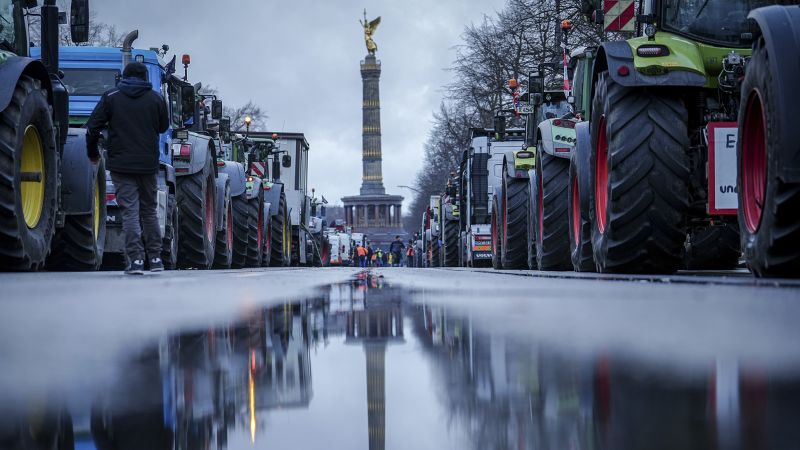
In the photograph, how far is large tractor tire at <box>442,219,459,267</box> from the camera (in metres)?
31.4

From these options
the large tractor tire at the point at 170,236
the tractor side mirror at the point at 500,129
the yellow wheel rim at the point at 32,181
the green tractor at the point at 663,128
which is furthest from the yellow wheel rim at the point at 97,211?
the tractor side mirror at the point at 500,129

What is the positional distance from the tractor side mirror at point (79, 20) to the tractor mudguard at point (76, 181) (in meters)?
1.38

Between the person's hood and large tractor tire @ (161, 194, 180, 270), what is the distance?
3.65m

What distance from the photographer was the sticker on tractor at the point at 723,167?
6551 mm

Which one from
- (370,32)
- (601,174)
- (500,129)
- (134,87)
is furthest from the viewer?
(370,32)

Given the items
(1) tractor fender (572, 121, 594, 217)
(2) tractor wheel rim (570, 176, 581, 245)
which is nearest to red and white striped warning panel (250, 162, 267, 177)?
(2) tractor wheel rim (570, 176, 581, 245)

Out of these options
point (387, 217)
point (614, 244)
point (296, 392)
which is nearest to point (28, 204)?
point (614, 244)

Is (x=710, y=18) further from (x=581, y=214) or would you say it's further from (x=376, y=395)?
(x=376, y=395)

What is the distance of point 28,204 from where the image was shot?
28.0 feet

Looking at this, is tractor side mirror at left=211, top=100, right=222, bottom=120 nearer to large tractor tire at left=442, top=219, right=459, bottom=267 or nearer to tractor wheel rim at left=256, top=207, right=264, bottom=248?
tractor wheel rim at left=256, top=207, right=264, bottom=248

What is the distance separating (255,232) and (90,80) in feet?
26.1

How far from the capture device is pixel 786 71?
5074 millimetres

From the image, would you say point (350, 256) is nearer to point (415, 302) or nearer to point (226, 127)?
point (226, 127)

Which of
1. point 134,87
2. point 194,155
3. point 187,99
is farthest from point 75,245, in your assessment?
point 187,99
